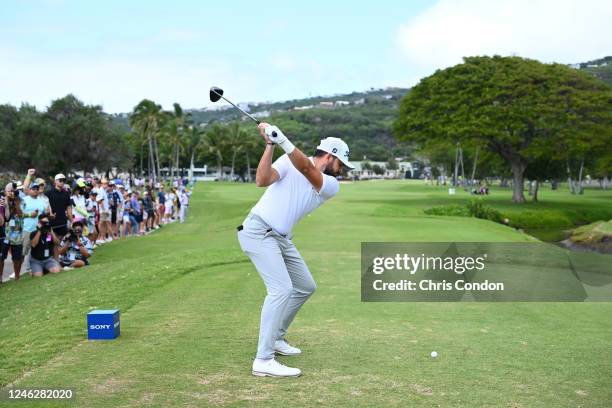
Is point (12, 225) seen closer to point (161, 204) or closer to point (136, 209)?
point (136, 209)

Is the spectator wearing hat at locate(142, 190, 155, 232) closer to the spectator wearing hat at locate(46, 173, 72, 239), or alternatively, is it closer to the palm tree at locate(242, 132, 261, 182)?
the spectator wearing hat at locate(46, 173, 72, 239)

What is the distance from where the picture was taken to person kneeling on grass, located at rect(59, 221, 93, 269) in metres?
18.2

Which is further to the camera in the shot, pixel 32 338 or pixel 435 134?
pixel 435 134

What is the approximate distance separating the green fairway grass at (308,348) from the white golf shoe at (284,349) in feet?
0.34

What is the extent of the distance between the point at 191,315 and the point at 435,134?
54.6 meters

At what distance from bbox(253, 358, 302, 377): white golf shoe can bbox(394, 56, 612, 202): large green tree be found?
176 ft

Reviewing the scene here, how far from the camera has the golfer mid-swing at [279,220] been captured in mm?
6703

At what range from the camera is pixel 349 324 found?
30.0 feet

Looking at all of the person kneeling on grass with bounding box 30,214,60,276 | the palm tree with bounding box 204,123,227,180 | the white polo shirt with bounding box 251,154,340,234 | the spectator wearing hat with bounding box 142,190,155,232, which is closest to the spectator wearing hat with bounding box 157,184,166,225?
the spectator wearing hat with bounding box 142,190,155,232

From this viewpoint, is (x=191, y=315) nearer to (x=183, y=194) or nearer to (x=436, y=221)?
(x=436, y=221)

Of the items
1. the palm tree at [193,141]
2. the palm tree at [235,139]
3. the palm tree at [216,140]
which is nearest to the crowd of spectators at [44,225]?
the palm tree at [193,141]

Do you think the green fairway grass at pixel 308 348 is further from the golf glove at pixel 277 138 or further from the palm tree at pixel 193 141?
the palm tree at pixel 193 141

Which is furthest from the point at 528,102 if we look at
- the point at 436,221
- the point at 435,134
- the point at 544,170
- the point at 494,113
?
the point at 436,221

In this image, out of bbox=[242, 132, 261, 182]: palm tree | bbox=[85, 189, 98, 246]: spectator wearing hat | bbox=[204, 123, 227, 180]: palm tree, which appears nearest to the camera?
bbox=[85, 189, 98, 246]: spectator wearing hat
